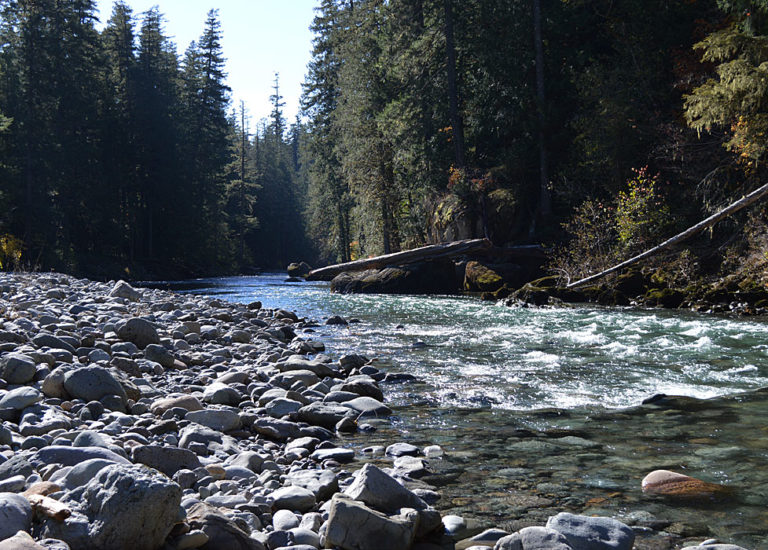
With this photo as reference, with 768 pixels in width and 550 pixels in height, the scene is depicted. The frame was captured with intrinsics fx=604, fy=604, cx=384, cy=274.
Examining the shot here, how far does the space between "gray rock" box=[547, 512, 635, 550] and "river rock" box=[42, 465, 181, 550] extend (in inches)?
65.3

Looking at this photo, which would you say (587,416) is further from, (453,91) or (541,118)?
(453,91)

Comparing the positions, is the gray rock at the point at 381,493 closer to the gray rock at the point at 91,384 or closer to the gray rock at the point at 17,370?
the gray rock at the point at 91,384

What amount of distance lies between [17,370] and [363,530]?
3.59m

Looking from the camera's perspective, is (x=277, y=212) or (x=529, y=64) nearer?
(x=529, y=64)

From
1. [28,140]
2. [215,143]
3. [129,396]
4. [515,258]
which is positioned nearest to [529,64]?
[515,258]

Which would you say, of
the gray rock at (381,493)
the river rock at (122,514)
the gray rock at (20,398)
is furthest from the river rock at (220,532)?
the gray rock at (20,398)

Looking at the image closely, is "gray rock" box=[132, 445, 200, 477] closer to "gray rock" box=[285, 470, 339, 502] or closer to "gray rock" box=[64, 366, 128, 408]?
"gray rock" box=[285, 470, 339, 502]

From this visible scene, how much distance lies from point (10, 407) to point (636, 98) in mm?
18707

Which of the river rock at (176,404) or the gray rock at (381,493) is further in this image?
the river rock at (176,404)

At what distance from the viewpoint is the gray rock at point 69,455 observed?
2947mm

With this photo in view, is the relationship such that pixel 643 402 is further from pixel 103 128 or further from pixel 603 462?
pixel 103 128

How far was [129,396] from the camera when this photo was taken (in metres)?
4.96

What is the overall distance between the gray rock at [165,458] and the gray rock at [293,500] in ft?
1.99

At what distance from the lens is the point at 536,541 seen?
2549 millimetres
